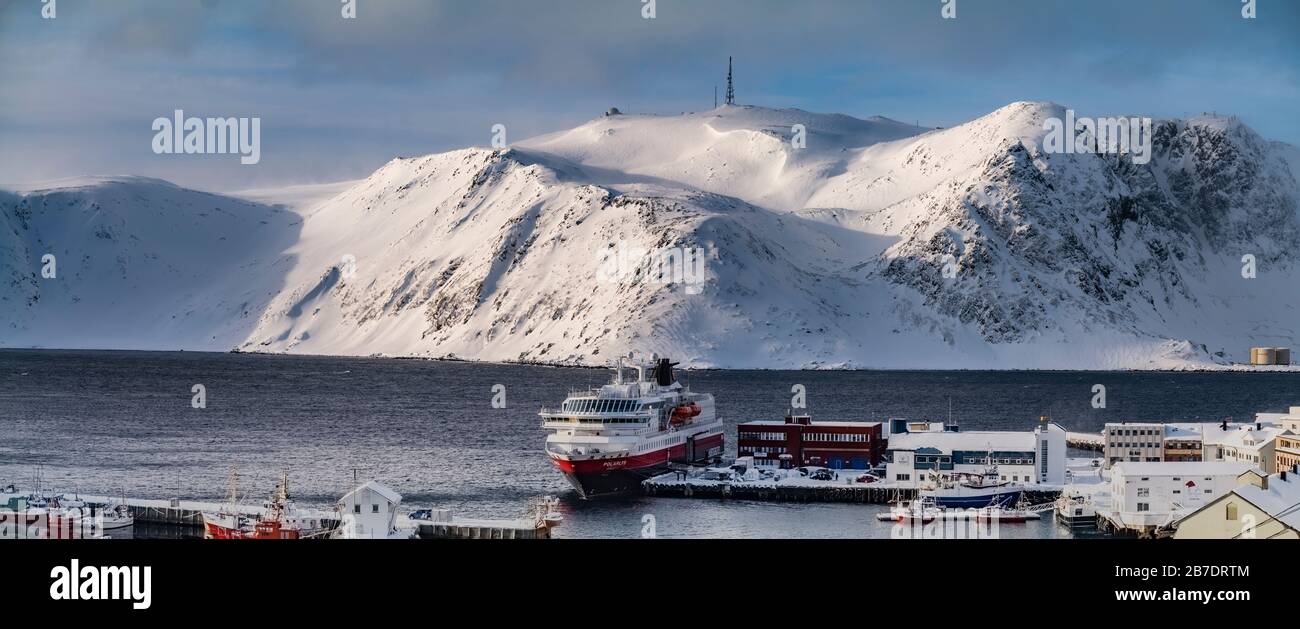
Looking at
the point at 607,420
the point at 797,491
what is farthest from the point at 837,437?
the point at 607,420

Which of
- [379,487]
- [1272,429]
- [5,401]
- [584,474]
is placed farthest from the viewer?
[5,401]

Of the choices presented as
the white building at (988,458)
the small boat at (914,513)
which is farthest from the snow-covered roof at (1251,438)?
the small boat at (914,513)

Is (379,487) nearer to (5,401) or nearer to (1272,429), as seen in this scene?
(1272,429)

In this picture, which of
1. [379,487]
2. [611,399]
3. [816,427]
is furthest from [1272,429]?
[379,487]

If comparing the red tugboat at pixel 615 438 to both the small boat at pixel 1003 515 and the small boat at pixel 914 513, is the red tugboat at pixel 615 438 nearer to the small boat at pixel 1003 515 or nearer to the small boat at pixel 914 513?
the small boat at pixel 914 513
